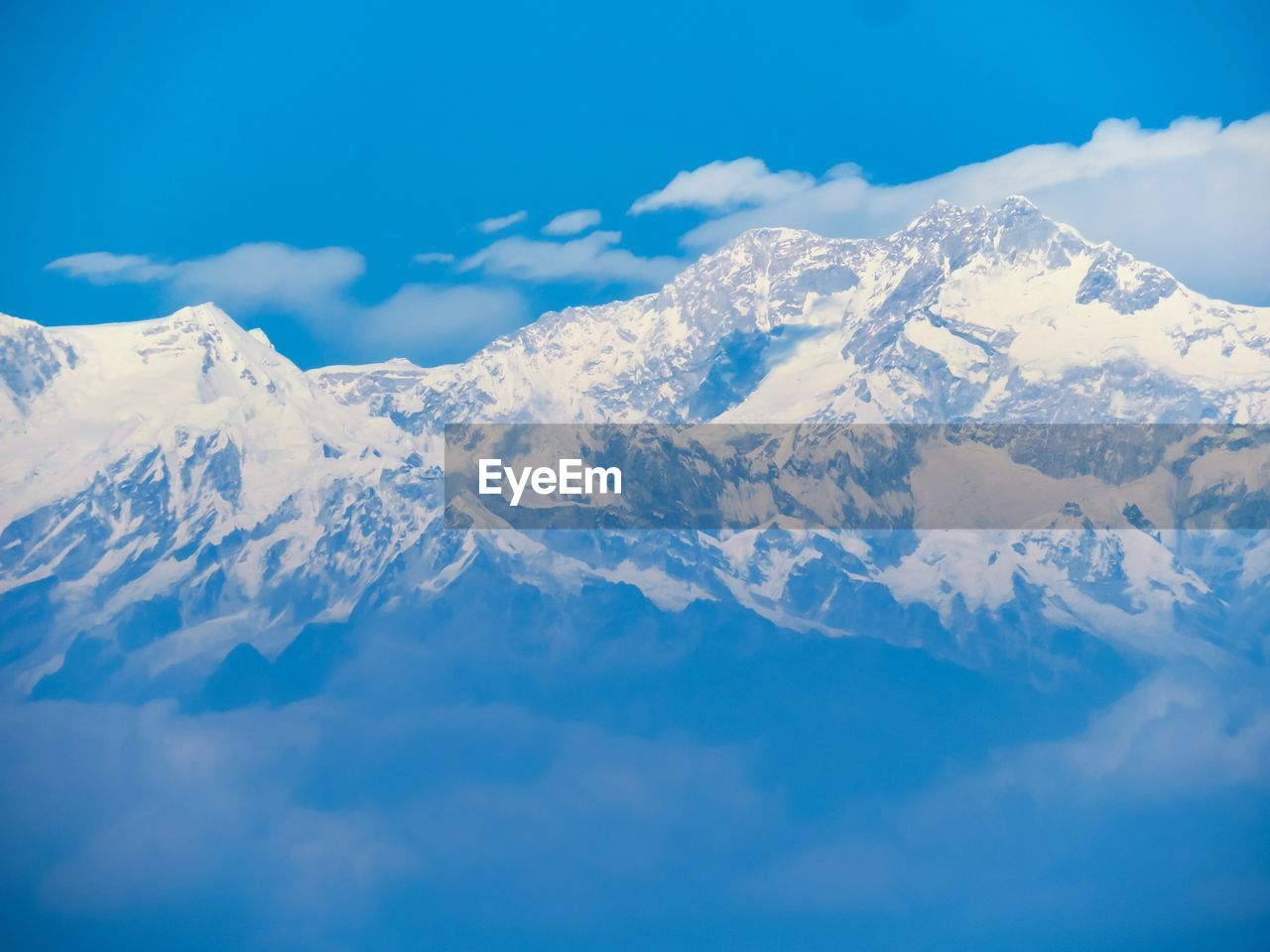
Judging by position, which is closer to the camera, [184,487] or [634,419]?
[634,419]

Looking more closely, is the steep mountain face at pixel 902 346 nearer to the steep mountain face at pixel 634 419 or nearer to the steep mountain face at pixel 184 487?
the steep mountain face at pixel 634 419

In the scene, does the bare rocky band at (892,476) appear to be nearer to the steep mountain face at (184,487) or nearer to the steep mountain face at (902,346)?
the steep mountain face at (902,346)

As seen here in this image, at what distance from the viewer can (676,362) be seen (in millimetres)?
32219

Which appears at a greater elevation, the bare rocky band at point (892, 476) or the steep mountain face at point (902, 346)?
the steep mountain face at point (902, 346)

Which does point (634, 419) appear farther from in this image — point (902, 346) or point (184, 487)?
point (184, 487)

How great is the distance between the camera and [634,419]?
1202 inches

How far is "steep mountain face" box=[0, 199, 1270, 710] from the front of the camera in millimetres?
30562

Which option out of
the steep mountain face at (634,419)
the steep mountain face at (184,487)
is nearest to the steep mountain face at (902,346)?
the steep mountain face at (634,419)

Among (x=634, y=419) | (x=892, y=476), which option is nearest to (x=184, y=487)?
(x=634, y=419)

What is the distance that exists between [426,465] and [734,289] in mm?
8000

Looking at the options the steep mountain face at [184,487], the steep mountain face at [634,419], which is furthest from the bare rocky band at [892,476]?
the steep mountain face at [184,487]

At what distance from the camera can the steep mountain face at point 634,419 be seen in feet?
100

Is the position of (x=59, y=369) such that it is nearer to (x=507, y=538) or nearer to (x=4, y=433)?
(x=4, y=433)

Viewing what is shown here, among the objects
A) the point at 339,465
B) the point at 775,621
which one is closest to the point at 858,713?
the point at 775,621
